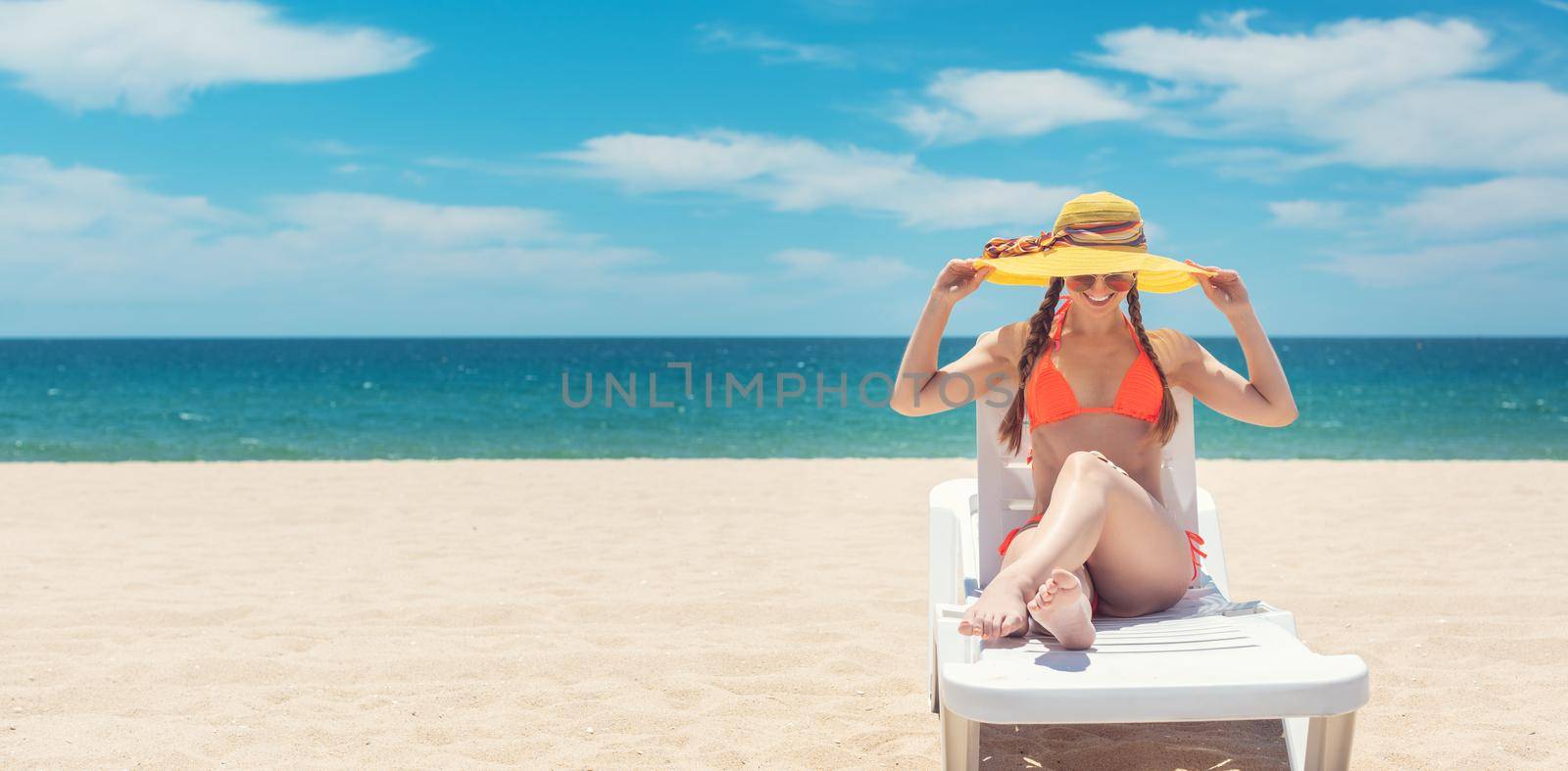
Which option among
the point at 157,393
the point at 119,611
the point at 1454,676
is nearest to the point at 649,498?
the point at 119,611

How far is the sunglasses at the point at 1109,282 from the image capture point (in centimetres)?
312

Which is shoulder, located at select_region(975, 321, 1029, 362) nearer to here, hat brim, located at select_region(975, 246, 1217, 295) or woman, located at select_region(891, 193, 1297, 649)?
woman, located at select_region(891, 193, 1297, 649)

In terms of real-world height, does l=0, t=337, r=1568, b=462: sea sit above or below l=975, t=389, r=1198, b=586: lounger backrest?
below

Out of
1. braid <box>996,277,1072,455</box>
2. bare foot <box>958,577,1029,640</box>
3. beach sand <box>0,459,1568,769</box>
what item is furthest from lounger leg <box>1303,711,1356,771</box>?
braid <box>996,277,1072,455</box>

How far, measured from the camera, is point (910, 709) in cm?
341

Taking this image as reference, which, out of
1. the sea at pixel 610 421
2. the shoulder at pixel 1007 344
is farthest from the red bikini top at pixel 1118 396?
the sea at pixel 610 421

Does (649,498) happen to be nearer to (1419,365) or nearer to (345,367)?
(345,367)

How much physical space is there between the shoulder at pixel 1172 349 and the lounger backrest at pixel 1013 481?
17cm

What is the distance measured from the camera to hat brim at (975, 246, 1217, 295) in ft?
9.82

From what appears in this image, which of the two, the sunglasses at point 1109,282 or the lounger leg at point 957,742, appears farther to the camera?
the sunglasses at point 1109,282

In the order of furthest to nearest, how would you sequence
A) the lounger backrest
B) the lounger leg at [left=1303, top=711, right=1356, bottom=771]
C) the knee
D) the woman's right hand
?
the lounger backrest → the woman's right hand → the knee → the lounger leg at [left=1303, top=711, right=1356, bottom=771]

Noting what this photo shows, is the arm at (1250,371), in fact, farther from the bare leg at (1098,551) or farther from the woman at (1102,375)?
the bare leg at (1098,551)

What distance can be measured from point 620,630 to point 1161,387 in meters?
2.29

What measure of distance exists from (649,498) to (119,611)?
13.8ft
